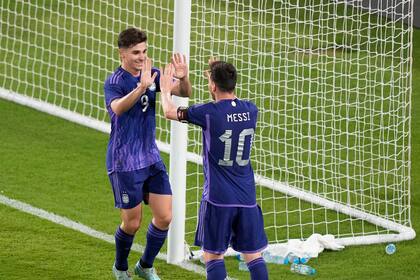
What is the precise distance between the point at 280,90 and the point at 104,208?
7.91 ft

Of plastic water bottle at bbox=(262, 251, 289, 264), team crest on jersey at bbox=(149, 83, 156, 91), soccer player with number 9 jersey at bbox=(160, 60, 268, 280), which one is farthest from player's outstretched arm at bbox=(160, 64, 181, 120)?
plastic water bottle at bbox=(262, 251, 289, 264)

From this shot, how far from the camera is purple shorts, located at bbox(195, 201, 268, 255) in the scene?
7.99 meters

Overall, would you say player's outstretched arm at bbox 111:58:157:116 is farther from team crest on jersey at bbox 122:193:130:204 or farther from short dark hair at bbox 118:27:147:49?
team crest on jersey at bbox 122:193:130:204

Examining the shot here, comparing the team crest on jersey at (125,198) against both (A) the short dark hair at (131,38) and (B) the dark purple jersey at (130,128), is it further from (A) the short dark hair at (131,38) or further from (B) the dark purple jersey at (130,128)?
(A) the short dark hair at (131,38)

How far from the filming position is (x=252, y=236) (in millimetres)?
8031

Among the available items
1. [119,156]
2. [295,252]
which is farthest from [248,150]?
[295,252]

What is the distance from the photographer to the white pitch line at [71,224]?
372 inches

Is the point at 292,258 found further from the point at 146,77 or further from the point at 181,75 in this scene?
the point at 146,77

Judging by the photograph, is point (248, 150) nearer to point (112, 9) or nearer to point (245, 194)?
point (245, 194)

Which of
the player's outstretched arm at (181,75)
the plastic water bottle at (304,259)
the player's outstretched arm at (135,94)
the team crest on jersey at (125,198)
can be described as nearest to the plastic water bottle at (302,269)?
the plastic water bottle at (304,259)

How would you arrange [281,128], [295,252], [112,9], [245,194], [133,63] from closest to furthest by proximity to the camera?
1. [245,194]
2. [133,63]
3. [295,252]
4. [281,128]
5. [112,9]

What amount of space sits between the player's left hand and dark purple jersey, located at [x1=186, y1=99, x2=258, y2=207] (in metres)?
0.48

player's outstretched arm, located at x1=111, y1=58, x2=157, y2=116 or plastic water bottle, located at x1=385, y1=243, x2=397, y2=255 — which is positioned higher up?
player's outstretched arm, located at x1=111, y1=58, x2=157, y2=116

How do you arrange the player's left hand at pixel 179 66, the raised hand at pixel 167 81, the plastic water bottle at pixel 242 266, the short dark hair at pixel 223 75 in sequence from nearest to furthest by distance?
the short dark hair at pixel 223 75 → the raised hand at pixel 167 81 → the player's left hand at pixel 179 66 → the plastic water bottle at pixel 242 266
